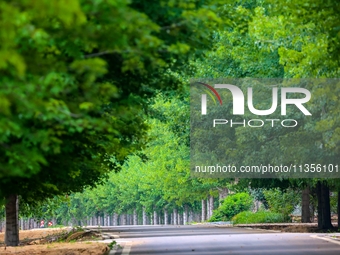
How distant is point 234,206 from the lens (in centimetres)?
6303

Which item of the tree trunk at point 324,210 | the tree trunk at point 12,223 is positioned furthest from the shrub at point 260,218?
the tree trunk at point 12,223

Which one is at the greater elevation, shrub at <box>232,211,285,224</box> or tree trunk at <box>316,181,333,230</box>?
tree trunk at <box>316,181,333,230</box>

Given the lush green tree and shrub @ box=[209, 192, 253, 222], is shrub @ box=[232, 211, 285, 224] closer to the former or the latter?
shrub @ box=[209, 192, 253, 222]

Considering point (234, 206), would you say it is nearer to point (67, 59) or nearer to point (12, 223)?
point (12, 223)

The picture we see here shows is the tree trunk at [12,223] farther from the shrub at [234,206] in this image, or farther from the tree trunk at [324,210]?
the shrub at [234,206]

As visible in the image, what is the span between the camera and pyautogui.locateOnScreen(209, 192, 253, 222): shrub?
62438 millimetres

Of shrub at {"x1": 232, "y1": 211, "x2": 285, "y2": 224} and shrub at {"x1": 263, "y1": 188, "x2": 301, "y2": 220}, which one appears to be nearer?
shrub at {"x1": 232, "y1": 211, "x2": 285, "y2": 224}

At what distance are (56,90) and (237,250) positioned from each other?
1621cm

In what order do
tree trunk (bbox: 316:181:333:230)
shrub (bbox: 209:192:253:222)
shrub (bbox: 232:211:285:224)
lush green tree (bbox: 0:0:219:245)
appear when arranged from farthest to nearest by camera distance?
shrub (bbox: 209:192:253:222) < shrub (bbox: 232:211:285:224) < tree trunk (bbox: 316:181:333:230) < lush green tree (bbox: 0:0:219:245)

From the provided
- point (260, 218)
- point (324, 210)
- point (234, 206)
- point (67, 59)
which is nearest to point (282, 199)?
point (234, 206)

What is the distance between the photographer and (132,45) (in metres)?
10.2

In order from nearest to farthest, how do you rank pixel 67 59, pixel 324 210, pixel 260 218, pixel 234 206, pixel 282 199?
pixel 67 59 → pixel 324 210 → pixel 260 218 → pixel 282 199 → pixel 234 206

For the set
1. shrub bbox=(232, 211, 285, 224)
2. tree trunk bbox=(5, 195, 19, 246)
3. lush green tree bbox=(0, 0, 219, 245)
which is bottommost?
shrub bbox=(232, 211, 285, 224)

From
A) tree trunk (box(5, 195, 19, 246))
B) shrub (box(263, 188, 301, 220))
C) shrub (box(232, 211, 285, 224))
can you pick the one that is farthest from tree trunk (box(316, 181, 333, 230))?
shrub (box(263, 188, 301, 220))
